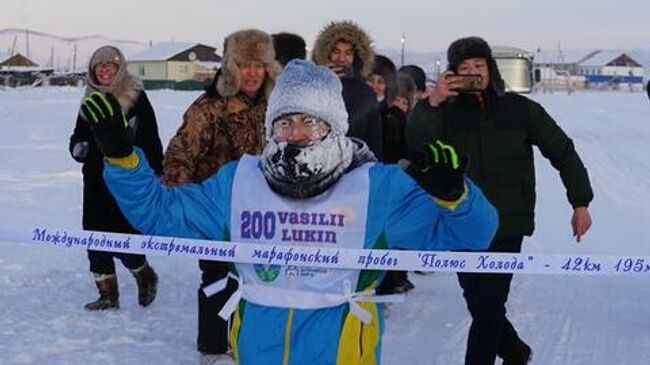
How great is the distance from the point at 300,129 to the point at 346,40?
113 inches

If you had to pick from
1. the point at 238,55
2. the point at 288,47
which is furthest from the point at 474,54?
the point at 288,47

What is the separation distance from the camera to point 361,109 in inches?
204

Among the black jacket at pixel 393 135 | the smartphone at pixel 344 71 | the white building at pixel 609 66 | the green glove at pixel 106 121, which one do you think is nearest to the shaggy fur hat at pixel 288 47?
the smartphone at pixel 344 71

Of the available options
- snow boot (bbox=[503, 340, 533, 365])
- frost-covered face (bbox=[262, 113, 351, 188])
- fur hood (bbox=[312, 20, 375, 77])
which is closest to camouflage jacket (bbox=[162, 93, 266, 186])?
fur hood (bbox=[312, 20, 375, 77])

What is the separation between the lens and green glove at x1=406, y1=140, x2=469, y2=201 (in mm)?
2225

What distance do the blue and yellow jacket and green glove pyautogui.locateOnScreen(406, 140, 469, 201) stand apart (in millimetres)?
151

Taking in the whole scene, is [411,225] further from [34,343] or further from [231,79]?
[34,343]

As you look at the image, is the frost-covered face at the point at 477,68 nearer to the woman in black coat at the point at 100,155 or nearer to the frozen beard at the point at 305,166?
the frozen beard at the point at 305,166

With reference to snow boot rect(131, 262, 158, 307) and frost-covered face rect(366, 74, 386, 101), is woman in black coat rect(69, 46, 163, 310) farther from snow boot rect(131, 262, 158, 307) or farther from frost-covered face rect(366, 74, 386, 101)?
frost-covered face rect(366, 74, 386, 101)

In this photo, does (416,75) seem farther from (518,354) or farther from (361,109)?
(518,354)

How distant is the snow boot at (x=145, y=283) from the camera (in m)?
6.02

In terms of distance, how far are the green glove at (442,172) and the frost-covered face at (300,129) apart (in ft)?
1.08

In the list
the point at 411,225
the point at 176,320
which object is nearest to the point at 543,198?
the point at 176,320

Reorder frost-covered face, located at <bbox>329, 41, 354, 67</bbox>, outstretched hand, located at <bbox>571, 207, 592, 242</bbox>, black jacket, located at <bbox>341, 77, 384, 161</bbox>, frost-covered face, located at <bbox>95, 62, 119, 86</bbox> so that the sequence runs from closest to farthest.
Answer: outstretched hand, located at <bbox>571, 207, 592, 242</bbox> → black jacket, located at <bbox>341, 77, 384, 161</bbox> → frost-covered face, located at <bbox>329, 41, 354, 67</bbox> → frost-covered face, located at <bbox>95, 62, 119, 86</bbox>
